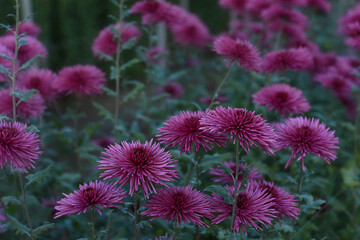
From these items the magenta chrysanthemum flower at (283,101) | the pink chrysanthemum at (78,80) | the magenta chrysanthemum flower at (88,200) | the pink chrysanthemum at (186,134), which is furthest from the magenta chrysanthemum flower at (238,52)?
the magenta chrysanthemum flower at (88,200)

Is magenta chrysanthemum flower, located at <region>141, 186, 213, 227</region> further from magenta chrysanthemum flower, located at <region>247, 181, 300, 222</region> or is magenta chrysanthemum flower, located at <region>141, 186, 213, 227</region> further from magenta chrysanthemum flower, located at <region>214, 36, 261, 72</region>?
magenta chrysanthemum flower, located at <region>214, 36, 261, 72</region>

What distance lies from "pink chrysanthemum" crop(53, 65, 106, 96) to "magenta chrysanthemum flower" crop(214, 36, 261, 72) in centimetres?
64

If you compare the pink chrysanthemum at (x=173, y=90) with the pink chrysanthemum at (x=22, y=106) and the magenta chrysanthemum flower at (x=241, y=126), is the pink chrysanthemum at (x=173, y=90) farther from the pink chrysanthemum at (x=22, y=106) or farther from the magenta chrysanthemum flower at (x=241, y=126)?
the magenta chrysanthemum flower at (x=241, y=126)

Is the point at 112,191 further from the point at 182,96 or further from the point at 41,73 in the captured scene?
the point at 182,96

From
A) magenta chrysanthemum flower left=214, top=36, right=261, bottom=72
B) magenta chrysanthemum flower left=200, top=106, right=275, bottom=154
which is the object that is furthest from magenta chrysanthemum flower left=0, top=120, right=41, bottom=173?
magenta chrysanthemum flower left=214, top=36, right=261, bottom=72

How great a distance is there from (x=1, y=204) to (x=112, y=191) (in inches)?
25.2

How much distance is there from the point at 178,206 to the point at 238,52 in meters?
0.76

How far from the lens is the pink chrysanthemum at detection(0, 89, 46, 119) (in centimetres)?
163

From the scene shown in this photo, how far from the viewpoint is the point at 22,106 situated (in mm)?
1637

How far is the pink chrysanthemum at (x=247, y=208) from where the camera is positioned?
1127mm

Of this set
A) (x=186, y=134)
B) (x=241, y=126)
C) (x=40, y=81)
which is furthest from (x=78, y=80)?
(x=241, y=126)

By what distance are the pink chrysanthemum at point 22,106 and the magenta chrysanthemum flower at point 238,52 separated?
798 millimetres

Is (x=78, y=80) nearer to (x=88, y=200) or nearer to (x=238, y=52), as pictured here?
(x=238, y=52)

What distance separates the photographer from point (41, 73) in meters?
1.92
